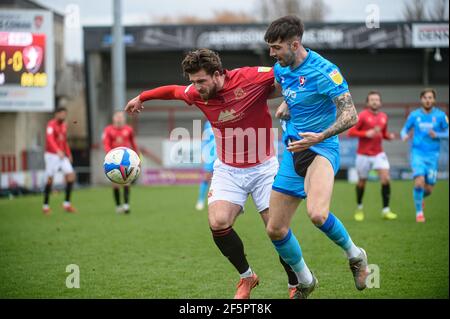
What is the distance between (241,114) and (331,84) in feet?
2.90

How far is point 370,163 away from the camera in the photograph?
12414mm

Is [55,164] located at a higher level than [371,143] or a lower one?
lower

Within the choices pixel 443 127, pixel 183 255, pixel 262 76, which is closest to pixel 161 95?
pixel 262 76

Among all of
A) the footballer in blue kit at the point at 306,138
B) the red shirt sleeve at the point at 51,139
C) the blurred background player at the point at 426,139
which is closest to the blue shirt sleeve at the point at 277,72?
the footballer in blue kit at the point at 306,138

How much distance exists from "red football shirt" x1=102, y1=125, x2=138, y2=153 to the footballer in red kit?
8.12 metres

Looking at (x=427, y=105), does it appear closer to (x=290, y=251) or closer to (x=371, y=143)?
(x=371, y=143)

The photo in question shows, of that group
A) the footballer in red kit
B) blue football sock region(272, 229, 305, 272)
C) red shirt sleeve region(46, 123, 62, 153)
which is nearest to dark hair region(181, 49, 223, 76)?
the footballer in red kit

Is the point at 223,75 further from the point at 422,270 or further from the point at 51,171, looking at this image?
the point at 51,171

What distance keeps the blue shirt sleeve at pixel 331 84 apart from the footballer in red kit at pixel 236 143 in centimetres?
61

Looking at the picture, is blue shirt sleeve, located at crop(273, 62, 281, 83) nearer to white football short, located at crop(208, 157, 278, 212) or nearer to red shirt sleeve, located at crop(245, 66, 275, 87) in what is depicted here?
red shirt sleeve, located at crop(245, 66, 275, 87)

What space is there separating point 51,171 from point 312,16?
25.0 metres

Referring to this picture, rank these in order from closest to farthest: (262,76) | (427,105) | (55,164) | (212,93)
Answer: (212,93) → (262,76) → (427,105) → (55,164)

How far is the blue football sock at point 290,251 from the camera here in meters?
5.60

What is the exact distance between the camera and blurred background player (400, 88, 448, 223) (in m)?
11.5
